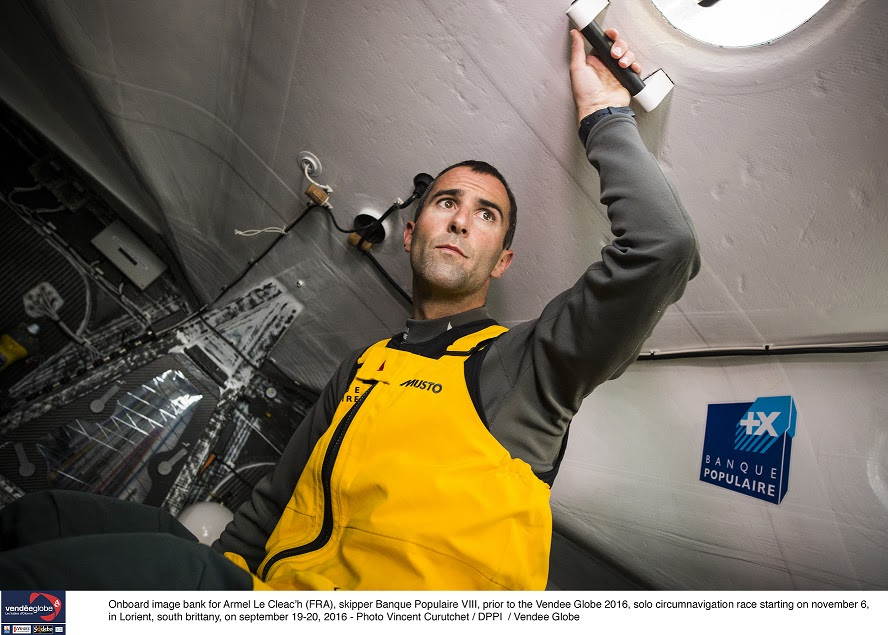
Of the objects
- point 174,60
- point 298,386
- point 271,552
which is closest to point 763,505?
point 271,552

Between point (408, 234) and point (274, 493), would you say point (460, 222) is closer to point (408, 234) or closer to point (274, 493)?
point (408, 234)

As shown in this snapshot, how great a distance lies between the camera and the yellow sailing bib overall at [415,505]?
2.08 ft

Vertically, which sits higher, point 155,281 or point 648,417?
point 155,281

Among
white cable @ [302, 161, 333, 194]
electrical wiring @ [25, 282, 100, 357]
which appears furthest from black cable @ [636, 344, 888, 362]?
electrical wiring @ [25, 282, 100, 357]

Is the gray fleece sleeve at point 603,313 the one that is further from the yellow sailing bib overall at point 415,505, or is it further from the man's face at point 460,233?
the man's face at point 460,233

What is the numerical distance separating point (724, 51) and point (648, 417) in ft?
1.99

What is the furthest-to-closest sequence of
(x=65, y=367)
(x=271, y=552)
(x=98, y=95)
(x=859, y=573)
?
(x=65, y=367), (x=98, y=95), (x=271, y=552), (x=859, y=573)

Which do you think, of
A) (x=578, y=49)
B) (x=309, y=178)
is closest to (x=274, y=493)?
(x=309, y=178)

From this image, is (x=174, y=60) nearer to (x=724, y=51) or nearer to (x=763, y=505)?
(x=724, y=51)

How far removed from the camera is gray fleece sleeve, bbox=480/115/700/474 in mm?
643

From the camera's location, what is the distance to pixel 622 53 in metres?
0.76

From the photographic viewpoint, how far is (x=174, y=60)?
Answer: 3.52 feet

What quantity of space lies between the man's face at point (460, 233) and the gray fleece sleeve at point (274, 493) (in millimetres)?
283

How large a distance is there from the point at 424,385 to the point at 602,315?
0.29 metres
